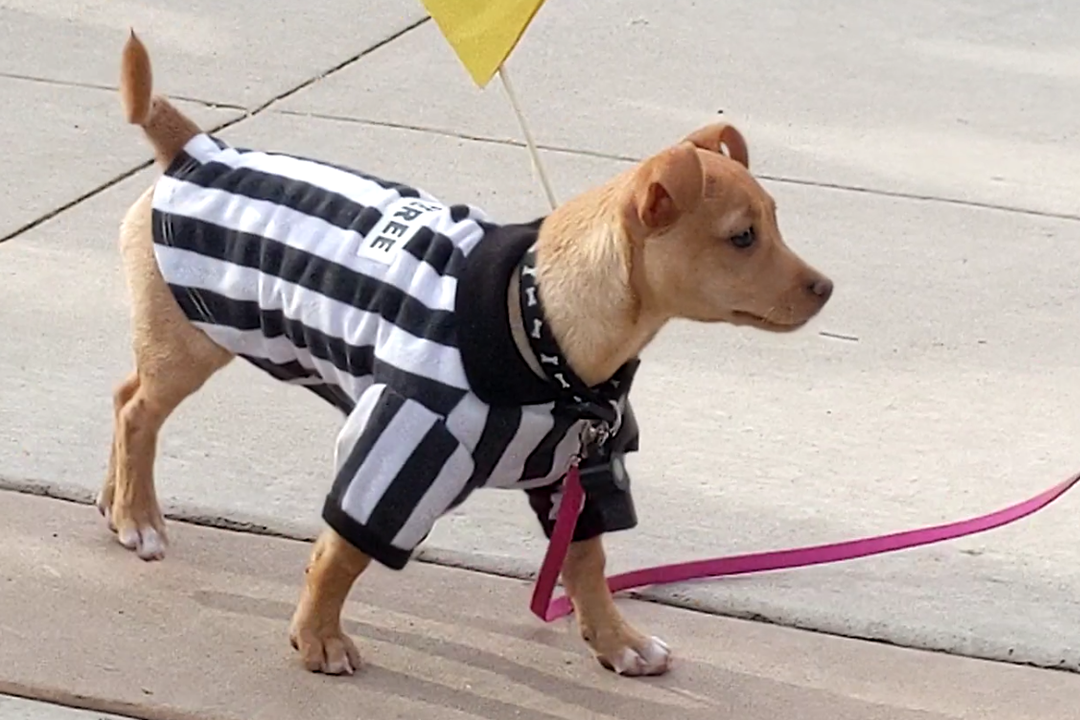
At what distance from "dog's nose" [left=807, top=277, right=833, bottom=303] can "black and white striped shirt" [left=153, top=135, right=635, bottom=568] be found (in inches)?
18.3

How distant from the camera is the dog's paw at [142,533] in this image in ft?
12.2

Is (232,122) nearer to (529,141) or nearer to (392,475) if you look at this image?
(529,141)

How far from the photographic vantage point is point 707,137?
3.28 metres

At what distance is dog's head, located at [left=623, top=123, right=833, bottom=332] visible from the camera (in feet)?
9.86

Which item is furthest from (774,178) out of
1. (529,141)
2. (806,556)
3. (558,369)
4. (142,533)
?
(558,369)

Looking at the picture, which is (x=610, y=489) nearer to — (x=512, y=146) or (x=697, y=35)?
(x=512, y=146)

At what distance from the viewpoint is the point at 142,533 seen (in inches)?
146

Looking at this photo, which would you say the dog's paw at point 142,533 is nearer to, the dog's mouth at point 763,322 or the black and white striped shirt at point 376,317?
the black and white striped shirt at point 376,317

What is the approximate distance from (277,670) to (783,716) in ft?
3.04

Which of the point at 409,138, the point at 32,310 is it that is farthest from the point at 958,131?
the point at 32,310

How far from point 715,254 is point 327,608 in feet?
3.12

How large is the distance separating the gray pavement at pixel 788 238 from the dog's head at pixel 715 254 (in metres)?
0.82

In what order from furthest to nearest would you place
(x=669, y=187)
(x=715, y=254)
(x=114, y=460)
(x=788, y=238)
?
1. (x=788, y=238)
2. (x=114, y=460)
3. (x=715, y=254)
4. (x=669, y=187)

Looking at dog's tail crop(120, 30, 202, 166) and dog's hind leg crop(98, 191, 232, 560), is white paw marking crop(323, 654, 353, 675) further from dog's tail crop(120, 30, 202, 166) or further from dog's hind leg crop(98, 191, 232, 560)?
dog's tail crop(120, 30, 202, 166)
